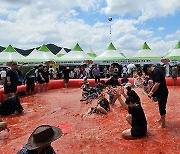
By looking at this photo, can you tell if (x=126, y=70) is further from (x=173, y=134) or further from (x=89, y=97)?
(x=173, y=134)

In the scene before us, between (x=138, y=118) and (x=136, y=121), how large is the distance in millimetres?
108

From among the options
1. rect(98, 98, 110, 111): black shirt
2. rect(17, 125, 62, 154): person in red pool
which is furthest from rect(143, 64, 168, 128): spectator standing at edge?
rect(17, 125, 62, 154): person in red pool

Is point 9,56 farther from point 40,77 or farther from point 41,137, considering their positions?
point 41,137

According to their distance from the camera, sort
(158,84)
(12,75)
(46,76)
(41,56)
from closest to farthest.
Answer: (158,84) → (12,75) → (46,76) → (41,56)

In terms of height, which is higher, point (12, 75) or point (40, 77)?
point (12, 75)

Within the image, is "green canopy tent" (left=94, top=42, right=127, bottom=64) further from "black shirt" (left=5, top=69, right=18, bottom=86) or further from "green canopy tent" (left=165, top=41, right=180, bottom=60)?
"black shirt" (left=5, top=69, right=18, bottom=86)

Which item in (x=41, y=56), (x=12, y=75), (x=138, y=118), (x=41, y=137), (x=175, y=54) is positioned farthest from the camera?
(x=41, y=56)

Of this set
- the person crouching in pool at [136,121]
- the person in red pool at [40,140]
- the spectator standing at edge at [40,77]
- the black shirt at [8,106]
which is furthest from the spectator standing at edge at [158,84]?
the spectator standing at edge at [40,77]

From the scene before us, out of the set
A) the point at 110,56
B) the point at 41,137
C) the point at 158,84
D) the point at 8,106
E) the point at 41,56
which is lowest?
the point at 8,106

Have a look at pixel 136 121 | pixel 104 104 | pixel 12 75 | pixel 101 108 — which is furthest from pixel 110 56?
pixel 136 121

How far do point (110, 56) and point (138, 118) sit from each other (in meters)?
20.2

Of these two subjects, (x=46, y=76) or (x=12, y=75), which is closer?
(x=12, y=75)

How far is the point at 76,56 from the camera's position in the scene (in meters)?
27.4

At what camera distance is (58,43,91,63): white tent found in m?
26.7
